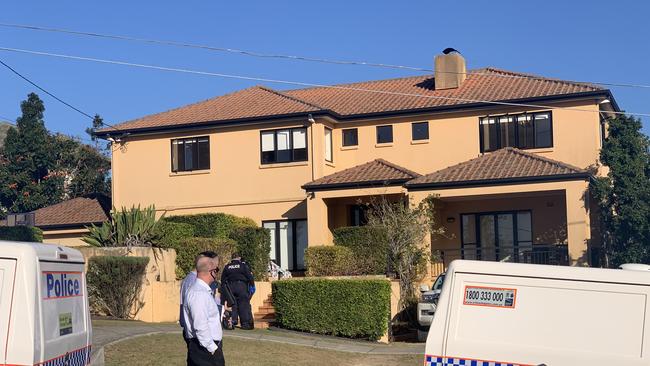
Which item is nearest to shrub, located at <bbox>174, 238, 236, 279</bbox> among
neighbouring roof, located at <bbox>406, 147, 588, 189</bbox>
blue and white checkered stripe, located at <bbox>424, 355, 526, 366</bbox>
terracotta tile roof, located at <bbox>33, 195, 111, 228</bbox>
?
neighbouring roof, located at <bbox>406, 147, 588, 189</bbox>

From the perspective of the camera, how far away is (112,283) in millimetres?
20797

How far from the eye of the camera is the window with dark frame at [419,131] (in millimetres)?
31797

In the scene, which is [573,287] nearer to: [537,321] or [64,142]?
[537,321]

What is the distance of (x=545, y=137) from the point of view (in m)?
30.3

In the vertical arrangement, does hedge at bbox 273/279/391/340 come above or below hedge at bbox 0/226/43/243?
below

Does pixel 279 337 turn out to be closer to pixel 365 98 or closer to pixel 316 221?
pixel 316 221

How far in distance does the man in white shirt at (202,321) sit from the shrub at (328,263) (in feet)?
56.1

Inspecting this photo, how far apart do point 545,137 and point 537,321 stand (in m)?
23.4

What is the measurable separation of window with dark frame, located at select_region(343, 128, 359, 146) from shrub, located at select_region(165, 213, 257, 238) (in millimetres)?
5094

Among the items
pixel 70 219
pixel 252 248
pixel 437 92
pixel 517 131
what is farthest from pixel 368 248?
pixel 70 219

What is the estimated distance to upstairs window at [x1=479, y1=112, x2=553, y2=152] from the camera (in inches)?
1195

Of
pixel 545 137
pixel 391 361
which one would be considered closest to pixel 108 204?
pixel 545 137

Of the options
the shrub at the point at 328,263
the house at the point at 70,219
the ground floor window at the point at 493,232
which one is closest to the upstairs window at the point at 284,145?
the shrub at the point at 328,263

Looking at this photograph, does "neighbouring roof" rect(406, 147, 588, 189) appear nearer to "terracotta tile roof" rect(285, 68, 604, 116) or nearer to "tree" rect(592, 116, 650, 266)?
"tree" rect(592, 116, 650, 266)
